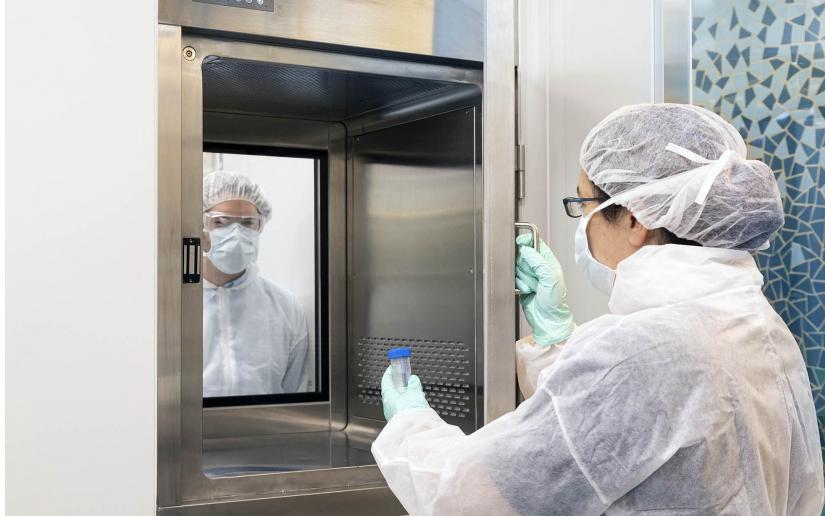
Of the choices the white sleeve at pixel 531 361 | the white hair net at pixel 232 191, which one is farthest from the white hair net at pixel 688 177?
the white hair net at pixel 232 191

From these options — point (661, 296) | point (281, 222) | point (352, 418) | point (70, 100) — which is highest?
point (70, 100)

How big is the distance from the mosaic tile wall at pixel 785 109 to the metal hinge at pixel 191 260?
98 cm

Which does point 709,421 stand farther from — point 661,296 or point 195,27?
point 195,27

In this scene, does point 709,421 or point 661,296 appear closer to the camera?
point 709,421

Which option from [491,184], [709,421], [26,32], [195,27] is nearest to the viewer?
[709,421]

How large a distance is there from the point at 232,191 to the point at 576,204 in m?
0.75

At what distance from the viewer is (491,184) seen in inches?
60.5

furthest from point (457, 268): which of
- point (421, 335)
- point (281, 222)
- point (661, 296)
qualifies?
point (661, 296)

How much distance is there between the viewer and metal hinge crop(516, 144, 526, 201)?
69.6 inches

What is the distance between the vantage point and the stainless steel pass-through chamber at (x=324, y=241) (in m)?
1.37

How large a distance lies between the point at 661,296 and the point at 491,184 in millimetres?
539

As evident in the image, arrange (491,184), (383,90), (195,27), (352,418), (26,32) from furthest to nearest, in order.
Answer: (352,418)
(383,90)
(491,184)
(195,27)
(26,32)

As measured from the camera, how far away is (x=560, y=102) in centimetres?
180

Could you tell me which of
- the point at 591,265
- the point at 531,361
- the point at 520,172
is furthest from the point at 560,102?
the point at 591,265
